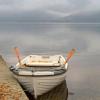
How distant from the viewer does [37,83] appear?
14.8 meters

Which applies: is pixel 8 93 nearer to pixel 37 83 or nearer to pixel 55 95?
pixel 37 83

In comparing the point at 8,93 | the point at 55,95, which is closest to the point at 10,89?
the point at 8,93

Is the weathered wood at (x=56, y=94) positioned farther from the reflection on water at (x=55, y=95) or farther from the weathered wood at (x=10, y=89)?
the weathered wood at (x=10, y=89)

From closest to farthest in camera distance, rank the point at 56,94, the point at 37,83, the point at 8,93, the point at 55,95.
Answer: the point at 8,93 < the point at 37,83 < the point at 55,95 < the point at 56,94

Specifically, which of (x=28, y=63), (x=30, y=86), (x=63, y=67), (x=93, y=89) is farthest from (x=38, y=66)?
(x=93, y=89)

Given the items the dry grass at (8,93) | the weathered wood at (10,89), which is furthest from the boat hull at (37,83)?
the dry grass at (8,93)

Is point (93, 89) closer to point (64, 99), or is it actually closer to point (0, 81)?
point (64, 99)

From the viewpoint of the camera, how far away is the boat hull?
14820 mm

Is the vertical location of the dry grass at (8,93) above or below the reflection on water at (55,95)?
above

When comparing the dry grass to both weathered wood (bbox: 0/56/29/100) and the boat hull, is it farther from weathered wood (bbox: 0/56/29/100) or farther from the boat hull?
the boat hull

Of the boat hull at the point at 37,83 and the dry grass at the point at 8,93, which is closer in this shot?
the dry grass at the point at 8,93

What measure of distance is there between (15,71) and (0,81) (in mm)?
923

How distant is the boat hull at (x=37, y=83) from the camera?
14820mm

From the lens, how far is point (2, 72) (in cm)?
1875
